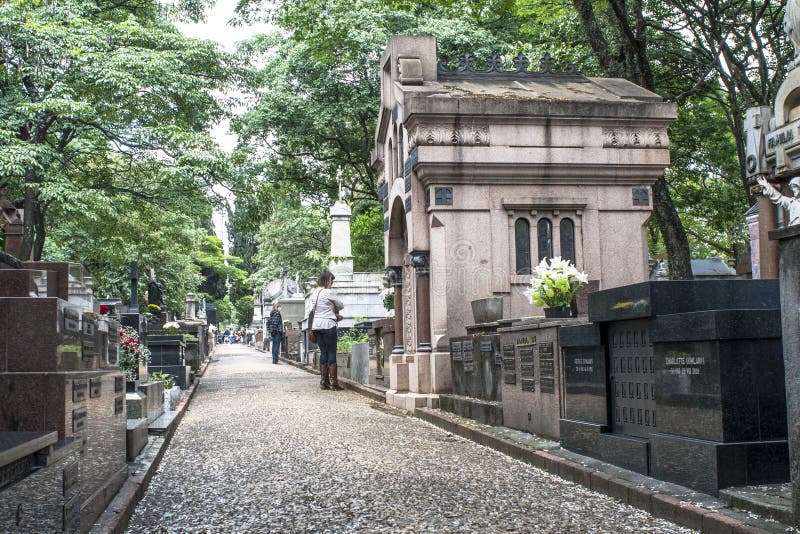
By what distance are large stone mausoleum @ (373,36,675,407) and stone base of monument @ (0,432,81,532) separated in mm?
7488

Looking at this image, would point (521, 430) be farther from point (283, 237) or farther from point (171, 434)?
point (283, 237)

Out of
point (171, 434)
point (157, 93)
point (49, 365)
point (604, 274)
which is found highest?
point (157, 93)

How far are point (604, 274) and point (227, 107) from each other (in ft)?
44.2

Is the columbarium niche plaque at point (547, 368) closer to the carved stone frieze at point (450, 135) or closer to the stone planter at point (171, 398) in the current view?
the carved stone frieze at point (450, 135)

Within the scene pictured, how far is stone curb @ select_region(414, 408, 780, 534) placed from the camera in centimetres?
446

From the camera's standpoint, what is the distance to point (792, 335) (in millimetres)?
4227

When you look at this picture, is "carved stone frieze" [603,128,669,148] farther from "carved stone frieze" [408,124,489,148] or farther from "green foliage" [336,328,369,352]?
"green foliage" [336,328,369,352]

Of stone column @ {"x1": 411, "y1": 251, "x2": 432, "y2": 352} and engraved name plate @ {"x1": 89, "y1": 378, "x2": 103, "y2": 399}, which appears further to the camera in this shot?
stone column @ {"x1": 411, "y1": 251, "x2": 432, "y2": 352}

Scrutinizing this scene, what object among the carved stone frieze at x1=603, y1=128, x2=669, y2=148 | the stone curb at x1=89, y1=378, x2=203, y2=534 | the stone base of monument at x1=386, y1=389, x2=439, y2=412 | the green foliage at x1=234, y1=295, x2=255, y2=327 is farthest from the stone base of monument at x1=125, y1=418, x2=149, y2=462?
the green foliage at x1=234, y1=295, x2=255, y2=327

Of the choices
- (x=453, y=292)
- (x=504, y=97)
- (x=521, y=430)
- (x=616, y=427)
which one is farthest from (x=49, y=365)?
(x=504, y=97)

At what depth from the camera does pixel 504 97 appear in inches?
444

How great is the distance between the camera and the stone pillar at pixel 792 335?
4176 millimetres

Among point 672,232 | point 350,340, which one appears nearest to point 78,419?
point 672,232

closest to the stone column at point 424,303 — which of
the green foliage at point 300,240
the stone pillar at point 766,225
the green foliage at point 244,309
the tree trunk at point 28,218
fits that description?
the stone pillar at point 766,225
